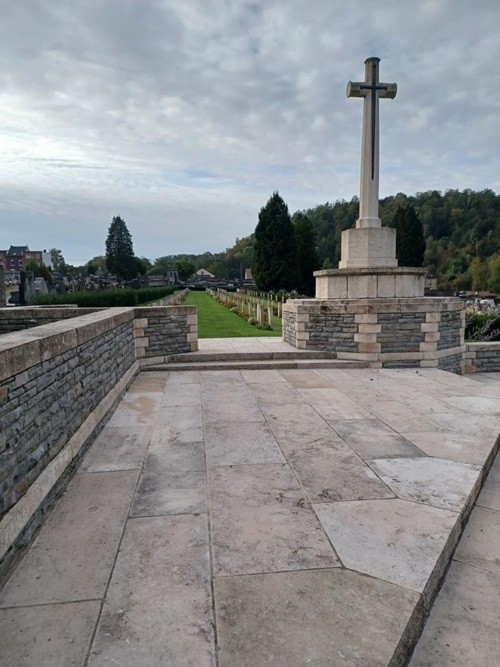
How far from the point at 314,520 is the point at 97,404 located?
2.93 m

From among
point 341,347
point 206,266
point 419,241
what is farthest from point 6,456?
point 206,266

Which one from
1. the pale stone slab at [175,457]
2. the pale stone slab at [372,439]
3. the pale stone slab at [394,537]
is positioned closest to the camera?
the pale stone slab at [394,537]

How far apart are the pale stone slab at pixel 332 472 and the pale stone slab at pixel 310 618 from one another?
3.09 feet

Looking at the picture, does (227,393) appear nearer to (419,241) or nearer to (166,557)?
(166,557)

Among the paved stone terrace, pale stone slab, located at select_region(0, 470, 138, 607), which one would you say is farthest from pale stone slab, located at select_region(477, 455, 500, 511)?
→ pale stone slab, located at select_region(0, 470, 138, 607)

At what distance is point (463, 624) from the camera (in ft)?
7.39

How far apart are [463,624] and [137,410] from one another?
170 inches

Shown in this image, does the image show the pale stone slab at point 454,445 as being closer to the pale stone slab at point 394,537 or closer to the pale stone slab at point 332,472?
the pale stone slab at point 332,472

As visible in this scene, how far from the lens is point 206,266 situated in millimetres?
142625

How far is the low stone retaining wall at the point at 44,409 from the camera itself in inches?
102

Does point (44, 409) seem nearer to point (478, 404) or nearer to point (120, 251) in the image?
point (478, 404)

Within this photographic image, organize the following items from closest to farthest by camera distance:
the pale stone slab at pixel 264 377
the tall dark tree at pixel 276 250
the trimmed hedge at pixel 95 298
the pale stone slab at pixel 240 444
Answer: the pale stone slab at pixel 240 444 < the pale stone slab at pixel 264 377 < the trimmed hedge at pixel 95 298 < the tall dark tree at pixel 276 250

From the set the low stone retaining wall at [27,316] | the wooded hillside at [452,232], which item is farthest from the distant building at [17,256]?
the low stone retaining wall at [27,316]

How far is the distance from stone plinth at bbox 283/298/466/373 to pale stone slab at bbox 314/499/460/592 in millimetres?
5760
